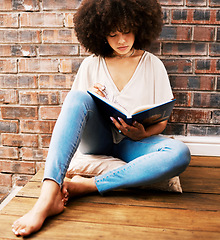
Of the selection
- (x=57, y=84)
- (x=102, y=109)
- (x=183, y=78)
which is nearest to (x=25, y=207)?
(x=102, y=109)

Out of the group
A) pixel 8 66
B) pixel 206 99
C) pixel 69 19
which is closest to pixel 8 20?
pixel 8 66

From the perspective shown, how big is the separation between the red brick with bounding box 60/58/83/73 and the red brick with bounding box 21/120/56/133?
14.0 inches

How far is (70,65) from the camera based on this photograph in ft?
5.49

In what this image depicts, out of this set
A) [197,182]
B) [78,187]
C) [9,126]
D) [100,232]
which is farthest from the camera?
[9,126]

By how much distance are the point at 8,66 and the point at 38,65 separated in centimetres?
19

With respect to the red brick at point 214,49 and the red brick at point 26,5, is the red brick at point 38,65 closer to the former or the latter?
the red brick at point 26,5

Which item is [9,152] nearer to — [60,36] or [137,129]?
[60,36]

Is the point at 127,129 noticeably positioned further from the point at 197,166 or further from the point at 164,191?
the point at 197,166

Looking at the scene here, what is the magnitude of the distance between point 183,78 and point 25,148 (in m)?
1.13

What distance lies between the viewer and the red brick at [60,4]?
1.59m

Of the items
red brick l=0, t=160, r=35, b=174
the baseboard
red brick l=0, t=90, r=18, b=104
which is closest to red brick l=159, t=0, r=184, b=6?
the baseboard

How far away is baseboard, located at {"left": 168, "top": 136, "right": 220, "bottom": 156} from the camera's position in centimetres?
172

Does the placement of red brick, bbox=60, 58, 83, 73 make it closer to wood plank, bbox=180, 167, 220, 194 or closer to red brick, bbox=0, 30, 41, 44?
red brick, bbox=0, 30, 41, 44

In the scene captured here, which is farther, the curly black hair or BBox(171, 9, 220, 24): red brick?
BBox(171, 9, 220, 24): red brick
